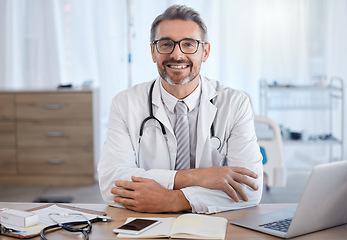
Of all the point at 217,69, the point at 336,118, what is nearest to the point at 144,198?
the point at 217,69

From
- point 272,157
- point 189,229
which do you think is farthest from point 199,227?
point 272,157

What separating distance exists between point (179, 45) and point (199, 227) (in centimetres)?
91

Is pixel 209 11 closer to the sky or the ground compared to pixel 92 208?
closer to the sky

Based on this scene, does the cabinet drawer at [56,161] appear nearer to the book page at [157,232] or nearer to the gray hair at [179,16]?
the gray hair at [179,16]

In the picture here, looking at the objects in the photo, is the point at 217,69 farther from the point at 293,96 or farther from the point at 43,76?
the point at 43,76

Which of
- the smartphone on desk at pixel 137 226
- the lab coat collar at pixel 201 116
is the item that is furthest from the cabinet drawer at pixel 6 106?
the smartphone on desk at pixel 137 226

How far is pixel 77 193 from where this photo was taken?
14.7ft

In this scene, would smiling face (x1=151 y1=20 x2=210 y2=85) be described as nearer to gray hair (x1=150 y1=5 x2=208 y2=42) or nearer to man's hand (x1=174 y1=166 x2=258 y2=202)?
gray hair (x1=150 y1=5 x2=208 y2=42)

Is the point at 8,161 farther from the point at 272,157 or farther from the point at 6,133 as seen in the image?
the point at 272,157

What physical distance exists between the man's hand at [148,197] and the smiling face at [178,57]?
0.53 meters

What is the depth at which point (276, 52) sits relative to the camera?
534 centimetres

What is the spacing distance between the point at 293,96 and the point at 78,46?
2474 millimetres

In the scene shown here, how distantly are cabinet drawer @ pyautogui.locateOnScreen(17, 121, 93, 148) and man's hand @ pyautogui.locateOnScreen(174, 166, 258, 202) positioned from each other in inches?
118

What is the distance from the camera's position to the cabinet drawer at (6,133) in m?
4.81
